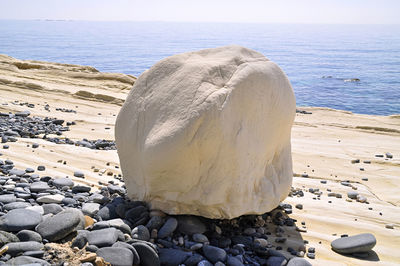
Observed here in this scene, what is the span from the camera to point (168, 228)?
3053 mm

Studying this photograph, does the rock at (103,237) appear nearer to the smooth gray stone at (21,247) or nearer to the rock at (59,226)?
the rock at (59,226)

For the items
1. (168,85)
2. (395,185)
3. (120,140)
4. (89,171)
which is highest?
(168,85)

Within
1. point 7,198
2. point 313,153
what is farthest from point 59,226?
point 313,153

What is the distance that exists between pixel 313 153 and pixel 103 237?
4937mm

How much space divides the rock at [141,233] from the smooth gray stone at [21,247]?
0.70 meters

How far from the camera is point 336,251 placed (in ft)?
10.9

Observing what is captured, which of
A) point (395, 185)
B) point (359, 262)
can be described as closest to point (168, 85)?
point (359, 262)

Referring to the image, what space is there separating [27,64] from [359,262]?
13.8 meters

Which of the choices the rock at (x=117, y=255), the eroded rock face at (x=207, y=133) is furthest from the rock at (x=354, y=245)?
the rock at (x=117, y=255)

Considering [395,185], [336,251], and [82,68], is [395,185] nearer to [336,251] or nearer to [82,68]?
[336,251]

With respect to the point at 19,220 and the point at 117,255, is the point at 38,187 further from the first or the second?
the point at 117,255

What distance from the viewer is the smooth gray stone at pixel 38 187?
345 cm

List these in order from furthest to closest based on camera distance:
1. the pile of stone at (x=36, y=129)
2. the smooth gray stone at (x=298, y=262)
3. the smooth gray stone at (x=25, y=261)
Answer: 1. the pile of stone at (x=36, y=129)
2. the smooth gray stone at (x=298, y=262)
3. the smooth gray stone at (x=25, y=261)

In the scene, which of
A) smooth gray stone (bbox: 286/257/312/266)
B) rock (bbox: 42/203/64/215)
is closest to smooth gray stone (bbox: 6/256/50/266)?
rock (bbox: 42/203/64/215)
